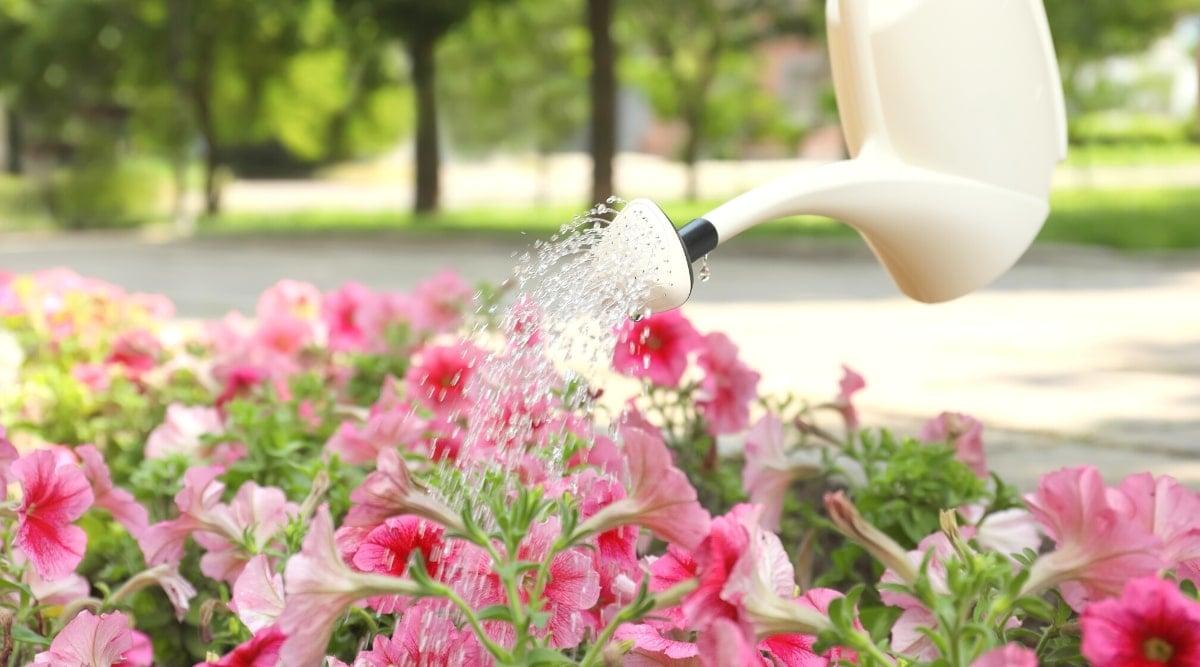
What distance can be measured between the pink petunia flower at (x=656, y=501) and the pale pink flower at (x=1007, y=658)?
9.4 inches

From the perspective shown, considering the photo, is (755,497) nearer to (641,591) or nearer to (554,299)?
(554,299)

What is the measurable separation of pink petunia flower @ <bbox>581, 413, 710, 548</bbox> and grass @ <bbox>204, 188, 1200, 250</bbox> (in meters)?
6.05

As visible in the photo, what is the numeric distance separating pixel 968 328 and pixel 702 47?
18991 millimetres

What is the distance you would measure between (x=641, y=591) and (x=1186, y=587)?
0.43 m

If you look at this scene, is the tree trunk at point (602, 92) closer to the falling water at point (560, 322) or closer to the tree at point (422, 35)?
the tree at point (422, 35)

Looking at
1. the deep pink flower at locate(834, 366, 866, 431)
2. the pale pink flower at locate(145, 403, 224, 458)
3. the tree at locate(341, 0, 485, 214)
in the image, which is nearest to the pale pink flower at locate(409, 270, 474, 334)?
the pale pink flower at locate(145, 403, 224, 458)

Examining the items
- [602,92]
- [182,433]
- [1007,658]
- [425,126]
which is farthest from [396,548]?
[425,126]

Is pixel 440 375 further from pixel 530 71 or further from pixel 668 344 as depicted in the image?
pixel 530 71

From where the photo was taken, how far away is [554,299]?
1325mm

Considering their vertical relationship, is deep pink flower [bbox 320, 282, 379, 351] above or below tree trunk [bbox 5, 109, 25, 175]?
above

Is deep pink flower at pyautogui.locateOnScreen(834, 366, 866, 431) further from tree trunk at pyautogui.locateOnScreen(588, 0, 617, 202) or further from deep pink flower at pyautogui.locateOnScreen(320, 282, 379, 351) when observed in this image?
tree trunk at pyautogui.locateOnScreen(588, 0, 617, 202)

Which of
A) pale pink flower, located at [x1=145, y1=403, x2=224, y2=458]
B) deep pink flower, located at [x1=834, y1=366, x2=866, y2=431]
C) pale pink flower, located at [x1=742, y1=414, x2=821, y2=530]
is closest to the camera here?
pale pink flower, located at [x1=742, y1=414, x2=821, y2=530]

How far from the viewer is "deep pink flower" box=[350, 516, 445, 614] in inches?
46.0

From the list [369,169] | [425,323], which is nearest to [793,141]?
[369,169]
